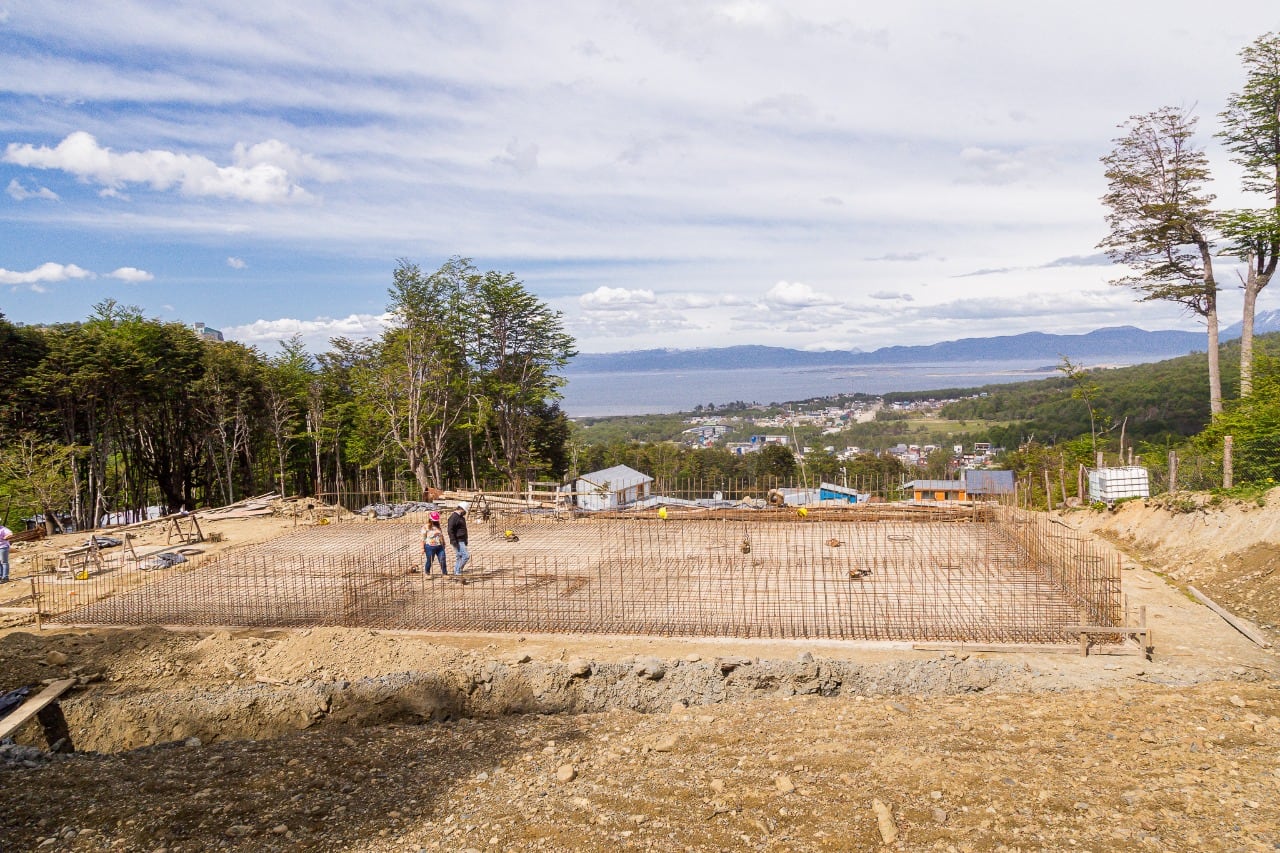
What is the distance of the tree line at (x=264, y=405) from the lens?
14.6m

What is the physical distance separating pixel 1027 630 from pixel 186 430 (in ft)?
65.4

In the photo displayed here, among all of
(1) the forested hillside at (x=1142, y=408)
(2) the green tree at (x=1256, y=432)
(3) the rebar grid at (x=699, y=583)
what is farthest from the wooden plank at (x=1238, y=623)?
(1) the forested hillside at (x=1142, y=408)

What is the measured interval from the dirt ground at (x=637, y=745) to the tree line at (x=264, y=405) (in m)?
10.2

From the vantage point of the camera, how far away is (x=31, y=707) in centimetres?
471

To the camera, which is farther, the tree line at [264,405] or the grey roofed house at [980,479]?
the grey roofed house at [980,479]

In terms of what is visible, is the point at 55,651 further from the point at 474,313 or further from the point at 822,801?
the point at 474,313

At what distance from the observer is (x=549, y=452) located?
92.6 ft

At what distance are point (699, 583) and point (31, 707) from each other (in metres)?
6.01

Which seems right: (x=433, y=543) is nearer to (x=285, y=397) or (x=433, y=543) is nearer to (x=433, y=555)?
(x=433, y=555)

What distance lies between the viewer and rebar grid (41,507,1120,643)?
7.04 metres

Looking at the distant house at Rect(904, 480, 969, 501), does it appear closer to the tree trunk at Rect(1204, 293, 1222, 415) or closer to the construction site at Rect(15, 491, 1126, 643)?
the tree trunk at Rect(1204, 293, 1222, 415)

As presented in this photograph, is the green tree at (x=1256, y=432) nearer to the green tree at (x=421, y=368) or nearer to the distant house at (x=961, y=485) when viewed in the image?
the distant house at (x=961, y=485)

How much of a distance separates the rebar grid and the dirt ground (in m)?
0.57

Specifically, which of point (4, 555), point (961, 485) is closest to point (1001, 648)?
point (4, 555)
